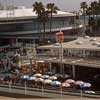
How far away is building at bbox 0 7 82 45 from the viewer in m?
85.8

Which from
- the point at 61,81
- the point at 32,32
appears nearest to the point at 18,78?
the point at 61,81

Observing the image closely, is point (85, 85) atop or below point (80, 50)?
below

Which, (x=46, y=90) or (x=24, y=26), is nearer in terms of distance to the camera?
(x=46, y=90)

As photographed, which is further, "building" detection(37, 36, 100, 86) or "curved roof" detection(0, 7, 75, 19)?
"curved roof" detection(0, 7, 75, 19)

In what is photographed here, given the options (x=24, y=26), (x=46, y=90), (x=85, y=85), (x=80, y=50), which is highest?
(x=80, y=50)

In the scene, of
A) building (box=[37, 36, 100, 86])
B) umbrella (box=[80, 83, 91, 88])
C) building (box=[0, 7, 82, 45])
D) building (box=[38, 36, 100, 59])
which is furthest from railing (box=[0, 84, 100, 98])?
building (box=[0, 7, 82, 45])

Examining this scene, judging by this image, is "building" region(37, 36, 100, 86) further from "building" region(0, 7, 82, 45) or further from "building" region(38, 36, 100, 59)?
"building" region(0, 7, 82, 45)

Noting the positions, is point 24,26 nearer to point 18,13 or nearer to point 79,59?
point 18,13

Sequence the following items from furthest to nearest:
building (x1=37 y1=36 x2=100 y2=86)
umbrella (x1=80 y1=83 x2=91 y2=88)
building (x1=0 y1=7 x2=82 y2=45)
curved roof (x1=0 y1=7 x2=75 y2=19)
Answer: curved roof (x1=0 y1=7 x2=75 y2=19) < building (x1=0 y1=7 x2=82 y2=45) < building (x1=37 y1=36 x2=100 y2=86) < umbrella (x1=80 y1=83 x2=91 y2=88)

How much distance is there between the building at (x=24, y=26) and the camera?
85.8 m

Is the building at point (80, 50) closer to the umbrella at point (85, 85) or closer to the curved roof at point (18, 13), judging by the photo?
the umbrella at point (85, 85)

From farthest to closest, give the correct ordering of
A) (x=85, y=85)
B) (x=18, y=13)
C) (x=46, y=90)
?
(x=18, y=13) < (x=85, y=85) < (x=46, y=90)

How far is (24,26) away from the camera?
89000 millimetres

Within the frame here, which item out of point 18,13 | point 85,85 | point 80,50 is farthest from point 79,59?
point 18,13
